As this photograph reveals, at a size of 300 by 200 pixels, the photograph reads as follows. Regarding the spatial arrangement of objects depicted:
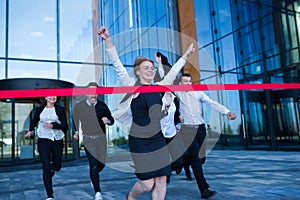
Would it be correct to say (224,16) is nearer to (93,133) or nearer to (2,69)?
(2,69)

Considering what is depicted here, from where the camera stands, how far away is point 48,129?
368cm

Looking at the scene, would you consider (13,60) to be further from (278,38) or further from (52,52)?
(278,38)

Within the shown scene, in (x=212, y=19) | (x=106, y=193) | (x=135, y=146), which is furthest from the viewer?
(x=212, y=19)

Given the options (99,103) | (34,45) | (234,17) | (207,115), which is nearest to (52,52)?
(34,45)

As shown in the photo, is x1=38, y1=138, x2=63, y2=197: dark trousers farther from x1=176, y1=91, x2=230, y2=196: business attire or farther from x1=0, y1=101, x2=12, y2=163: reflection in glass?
x1=0, y1=101, x2=12, y2=163: reflection in glass

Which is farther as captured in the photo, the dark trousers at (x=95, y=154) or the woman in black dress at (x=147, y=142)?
the dark trousers at (x=95, y=154)

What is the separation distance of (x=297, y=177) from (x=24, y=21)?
1202cm

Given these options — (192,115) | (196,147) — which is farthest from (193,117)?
(196,147)

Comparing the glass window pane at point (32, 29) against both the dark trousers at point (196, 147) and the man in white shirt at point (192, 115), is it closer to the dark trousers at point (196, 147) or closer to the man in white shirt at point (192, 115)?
Answer: the man in white shirt at point (192, 115)

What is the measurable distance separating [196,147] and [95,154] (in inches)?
53.6

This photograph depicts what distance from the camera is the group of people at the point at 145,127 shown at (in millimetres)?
2363

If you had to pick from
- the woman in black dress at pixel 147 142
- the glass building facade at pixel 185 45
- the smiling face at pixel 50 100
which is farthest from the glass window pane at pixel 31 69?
the woman in black dress at pixel 147 142

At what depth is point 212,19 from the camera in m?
14.5

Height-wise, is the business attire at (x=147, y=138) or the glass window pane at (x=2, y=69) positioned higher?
the glass window pane at (x=2, y=69)
